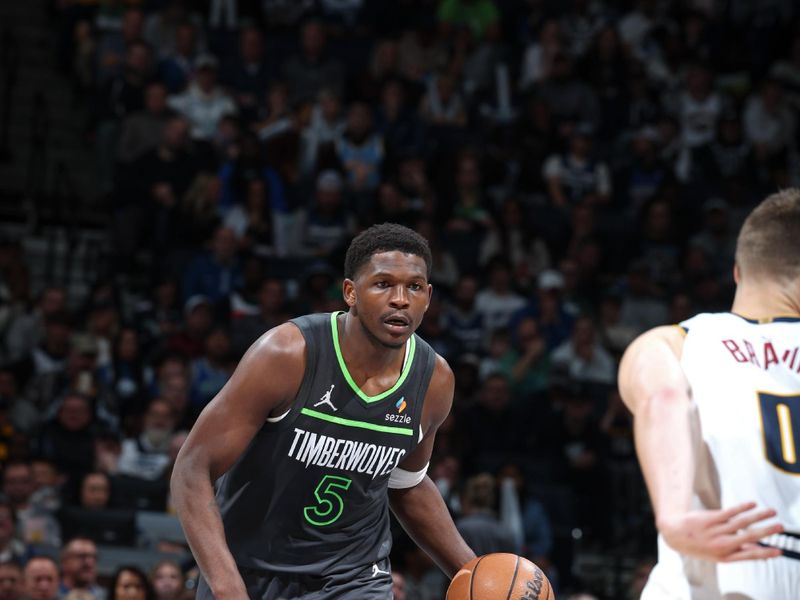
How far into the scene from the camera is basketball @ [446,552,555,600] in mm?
4621

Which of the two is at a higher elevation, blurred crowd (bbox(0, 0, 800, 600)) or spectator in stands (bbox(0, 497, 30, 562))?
blurred crowd (bbox(0, 0, 800, 600))

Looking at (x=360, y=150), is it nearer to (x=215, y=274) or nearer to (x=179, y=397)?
(x=215, y=274)

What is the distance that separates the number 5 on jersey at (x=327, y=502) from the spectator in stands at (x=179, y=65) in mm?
9998

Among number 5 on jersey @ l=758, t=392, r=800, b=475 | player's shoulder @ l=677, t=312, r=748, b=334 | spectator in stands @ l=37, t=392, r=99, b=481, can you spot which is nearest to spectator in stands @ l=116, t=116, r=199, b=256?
spectator in stands @ l=37, t=392, r=99, b=481

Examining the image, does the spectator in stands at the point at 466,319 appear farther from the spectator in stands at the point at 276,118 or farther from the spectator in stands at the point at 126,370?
the spectator in stands at the point at 126,370

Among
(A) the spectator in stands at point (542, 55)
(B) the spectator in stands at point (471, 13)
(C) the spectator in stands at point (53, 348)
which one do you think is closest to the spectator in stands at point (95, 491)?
(C) the spectator in stands at point (53, 348)

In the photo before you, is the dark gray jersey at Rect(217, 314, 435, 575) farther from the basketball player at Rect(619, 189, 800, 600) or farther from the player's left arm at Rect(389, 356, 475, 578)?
the basketball player at Rect(619, 189, 800, 600)

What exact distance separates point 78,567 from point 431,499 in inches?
190

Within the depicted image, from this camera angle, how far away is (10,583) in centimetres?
879

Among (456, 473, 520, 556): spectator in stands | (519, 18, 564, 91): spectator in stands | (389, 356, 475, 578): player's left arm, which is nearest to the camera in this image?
(389, 356, 475, 578): player's left arm

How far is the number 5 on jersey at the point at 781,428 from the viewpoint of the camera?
10.7 ft

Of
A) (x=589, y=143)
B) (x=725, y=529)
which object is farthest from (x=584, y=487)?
(x=725, y=529)

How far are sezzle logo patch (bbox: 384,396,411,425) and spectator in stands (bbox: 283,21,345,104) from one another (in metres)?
9.88

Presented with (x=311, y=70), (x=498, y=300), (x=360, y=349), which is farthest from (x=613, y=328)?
(x=360, y=349)
